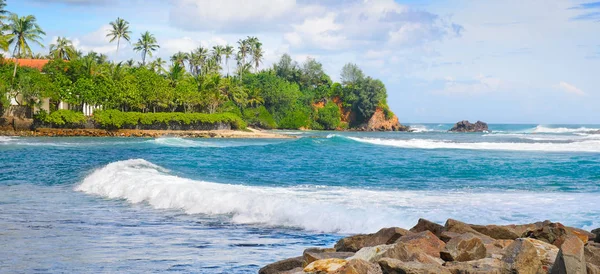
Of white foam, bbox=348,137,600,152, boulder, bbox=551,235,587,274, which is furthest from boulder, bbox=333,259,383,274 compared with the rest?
white foam, bbox=348,137,600,152

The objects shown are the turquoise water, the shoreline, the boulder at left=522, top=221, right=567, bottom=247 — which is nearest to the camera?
the boulder at left=522, top=221, right=567, bottom=247

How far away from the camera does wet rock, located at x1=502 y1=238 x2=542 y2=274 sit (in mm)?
5145

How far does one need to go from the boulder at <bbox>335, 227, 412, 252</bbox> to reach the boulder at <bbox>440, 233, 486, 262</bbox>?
88 centimetres

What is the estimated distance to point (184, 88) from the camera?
79438 millimetres

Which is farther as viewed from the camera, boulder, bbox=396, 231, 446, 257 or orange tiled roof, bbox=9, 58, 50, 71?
orange tiled roof, bbox=9, 58, 50, 71

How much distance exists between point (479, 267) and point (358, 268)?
3.58ft

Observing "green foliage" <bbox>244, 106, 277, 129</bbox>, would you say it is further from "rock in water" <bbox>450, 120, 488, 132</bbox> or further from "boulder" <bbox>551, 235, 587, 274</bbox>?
"boulder" <bbox>551, 235, 587, 274</bbox>

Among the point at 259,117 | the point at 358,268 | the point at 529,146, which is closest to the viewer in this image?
the point at 358,268

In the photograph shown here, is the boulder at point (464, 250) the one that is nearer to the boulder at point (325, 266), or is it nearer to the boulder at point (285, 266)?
the boulder at point (325, 266)

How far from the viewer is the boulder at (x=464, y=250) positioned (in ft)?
19.1

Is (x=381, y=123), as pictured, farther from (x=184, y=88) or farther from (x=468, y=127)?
(x=184, y=88)

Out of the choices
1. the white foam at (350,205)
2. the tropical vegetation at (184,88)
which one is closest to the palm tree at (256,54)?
the tropical vegetation at (184,88)

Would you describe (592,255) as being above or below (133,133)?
above

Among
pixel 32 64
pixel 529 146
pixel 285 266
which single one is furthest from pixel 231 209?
pixel 32 64
